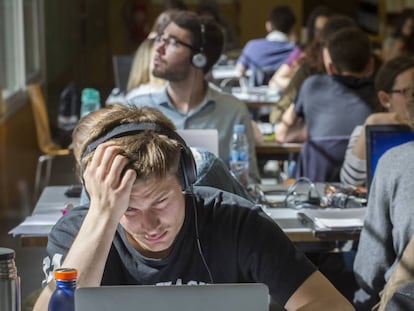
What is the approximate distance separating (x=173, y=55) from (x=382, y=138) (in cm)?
144

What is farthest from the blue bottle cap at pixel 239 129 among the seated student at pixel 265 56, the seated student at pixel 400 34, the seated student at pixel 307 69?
the seated student at pixel 400 34

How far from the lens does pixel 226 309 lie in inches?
73.9

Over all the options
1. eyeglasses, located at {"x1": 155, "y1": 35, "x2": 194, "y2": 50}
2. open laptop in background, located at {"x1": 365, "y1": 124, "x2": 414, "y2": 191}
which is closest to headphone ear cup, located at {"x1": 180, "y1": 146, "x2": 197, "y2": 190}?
open laptop in background, located at {"x1": 365, "y1": 124, "x2": 414, "y2": 191}

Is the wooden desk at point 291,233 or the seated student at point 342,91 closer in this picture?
the wooden desk at point 291,233

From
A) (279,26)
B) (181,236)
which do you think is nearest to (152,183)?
(181,236)

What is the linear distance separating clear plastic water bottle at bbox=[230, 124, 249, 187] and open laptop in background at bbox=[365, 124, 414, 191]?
2.79ft

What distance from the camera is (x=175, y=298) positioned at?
185cm

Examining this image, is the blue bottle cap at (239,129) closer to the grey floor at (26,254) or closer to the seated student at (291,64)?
the grey floor at (26,254)

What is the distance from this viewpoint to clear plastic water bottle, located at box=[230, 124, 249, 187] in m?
4.80

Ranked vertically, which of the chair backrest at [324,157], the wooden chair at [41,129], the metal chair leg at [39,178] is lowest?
the metal chair leg at [39,178]

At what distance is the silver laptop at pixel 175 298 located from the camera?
1.85m

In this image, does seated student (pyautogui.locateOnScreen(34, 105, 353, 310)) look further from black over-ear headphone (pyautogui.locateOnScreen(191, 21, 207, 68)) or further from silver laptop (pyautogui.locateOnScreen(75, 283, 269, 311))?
black over-ear headphone (pyautogui.locateOnScreen(191, 21, 207, 68))

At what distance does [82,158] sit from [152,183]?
0.21 metres

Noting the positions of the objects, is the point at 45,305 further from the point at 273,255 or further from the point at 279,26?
the point at 279,26
